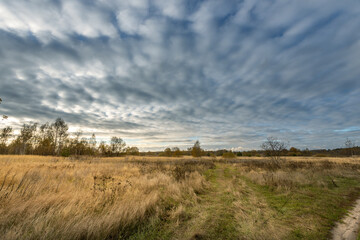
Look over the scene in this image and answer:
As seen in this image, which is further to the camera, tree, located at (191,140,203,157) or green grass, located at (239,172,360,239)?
tree, located at (191,140,203,157)

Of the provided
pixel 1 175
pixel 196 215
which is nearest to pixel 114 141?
pixel 1 175

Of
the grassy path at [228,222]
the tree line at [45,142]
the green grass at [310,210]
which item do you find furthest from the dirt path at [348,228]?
the tree line at [45,142]

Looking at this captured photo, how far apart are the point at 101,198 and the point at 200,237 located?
13.4 ft

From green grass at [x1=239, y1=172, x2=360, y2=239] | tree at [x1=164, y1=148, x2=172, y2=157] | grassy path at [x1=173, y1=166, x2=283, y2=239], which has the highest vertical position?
tree at [x1=164, y1=148, x2=172, y2=157]

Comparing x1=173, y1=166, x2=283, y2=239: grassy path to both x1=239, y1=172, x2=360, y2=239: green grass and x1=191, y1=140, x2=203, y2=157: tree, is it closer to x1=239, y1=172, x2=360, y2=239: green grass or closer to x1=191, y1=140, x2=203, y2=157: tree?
x1=239, y1=172, x2=360, y2=239: green grass

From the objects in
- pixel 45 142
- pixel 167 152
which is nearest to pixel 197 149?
pixel 167 152

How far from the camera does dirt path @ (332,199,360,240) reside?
4.23m

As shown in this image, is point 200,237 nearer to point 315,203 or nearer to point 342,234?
point 342,234

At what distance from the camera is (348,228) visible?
15.4 ft

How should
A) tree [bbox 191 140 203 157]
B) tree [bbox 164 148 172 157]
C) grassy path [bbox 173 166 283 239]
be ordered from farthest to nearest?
tree [bbox 164 148 172 157] → tree [bbox 191 140 203 157] → grassy path [bbox 173 166 283 239]

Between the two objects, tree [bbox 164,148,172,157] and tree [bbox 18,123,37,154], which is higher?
tree [bbox 18,123,37,154]

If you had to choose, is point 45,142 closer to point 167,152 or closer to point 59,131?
point 59,131

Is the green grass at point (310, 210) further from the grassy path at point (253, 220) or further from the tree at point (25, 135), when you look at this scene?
the tree at point (25, 135)

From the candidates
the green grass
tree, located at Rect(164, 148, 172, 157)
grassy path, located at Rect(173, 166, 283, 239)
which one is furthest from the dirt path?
tree, located at Rect(164, 148, 172, 157)
